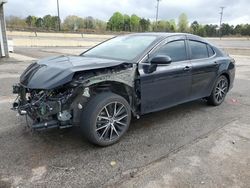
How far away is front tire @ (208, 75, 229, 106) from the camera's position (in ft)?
18.6

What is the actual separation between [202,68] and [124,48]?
1599 millimetres

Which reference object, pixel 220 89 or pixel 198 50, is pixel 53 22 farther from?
pixel 198 50

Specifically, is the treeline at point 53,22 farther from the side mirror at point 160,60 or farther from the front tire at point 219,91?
the side mirror at point 160,60

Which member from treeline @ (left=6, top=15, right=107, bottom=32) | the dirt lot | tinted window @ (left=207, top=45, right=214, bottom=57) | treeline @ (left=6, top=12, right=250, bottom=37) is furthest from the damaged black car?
treeline @ (left=6, top=12, right=250, bottom=37)

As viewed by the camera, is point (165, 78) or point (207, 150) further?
point (165, 78)

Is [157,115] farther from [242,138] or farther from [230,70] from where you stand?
[230,70]

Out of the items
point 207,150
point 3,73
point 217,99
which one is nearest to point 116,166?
point 207,150

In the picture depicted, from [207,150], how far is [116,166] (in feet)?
4.37

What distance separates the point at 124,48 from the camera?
14.9 ft

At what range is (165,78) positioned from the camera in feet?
14.2

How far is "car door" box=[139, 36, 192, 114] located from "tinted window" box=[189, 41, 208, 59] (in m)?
0.24

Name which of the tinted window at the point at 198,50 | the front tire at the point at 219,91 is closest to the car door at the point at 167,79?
the tinted window at the point at 198,50

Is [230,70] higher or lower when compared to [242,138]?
higher

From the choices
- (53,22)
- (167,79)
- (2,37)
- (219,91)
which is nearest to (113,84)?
(167,79)
